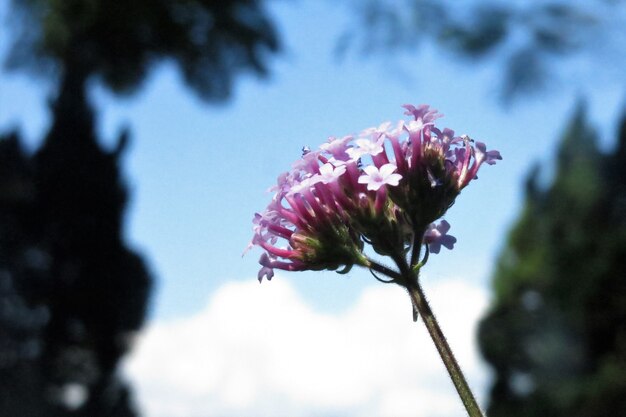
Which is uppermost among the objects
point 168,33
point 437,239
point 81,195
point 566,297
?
point 81,195

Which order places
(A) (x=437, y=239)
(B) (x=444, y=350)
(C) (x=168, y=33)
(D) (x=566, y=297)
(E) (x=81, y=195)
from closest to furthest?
(B) (x=444, y=350)
(A) (x=437, y=239)
(C) (x=168, y=33)
(D) (x=566, y=297)
(E) (x=81, y=195)

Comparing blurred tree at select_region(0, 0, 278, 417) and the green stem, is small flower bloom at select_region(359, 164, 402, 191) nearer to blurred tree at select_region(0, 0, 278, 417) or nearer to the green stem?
the green stem

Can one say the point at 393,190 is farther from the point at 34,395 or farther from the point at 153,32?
the point at 34,395

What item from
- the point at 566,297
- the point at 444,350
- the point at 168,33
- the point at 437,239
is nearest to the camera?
the point at 444,350

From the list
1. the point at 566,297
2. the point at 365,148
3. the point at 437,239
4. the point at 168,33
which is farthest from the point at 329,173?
the point at 566,297

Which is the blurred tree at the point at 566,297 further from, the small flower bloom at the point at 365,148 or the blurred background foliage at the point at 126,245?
the small flower bloom at the point at 365,148

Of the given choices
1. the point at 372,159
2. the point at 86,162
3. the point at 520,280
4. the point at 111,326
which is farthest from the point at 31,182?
the point at 372,159

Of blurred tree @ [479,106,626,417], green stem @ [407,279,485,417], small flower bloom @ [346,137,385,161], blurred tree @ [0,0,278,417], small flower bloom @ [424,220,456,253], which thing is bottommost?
green stem @ [407,279,485,417]

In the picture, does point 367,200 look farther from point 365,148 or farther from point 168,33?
point 168,33

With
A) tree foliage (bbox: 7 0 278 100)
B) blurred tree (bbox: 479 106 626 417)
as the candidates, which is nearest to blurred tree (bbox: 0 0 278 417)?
tree foliage (bbox: 7 0 278 100)
